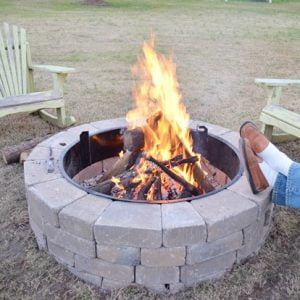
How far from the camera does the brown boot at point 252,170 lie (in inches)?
90.0

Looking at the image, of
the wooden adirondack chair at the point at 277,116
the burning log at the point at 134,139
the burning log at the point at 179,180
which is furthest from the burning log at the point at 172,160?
the wooden adirondack chair at the point at 277,116

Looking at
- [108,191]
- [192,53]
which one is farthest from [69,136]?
[192,53]

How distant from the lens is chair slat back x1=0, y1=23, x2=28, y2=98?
4.48m

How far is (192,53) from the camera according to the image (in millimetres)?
7742

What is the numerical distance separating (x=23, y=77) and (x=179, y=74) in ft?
8.70

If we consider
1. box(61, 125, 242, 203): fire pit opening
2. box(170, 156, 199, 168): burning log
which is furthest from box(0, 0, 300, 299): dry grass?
box(170, 156, 199, 168): burning log

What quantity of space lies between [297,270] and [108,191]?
127 centimetres

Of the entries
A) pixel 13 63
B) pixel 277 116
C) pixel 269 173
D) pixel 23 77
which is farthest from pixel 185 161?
pixel 13 63

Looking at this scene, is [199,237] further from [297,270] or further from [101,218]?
[297,270]

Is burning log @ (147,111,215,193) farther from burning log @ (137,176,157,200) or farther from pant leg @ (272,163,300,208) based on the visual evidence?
pant leg @ (272,163,300,208)

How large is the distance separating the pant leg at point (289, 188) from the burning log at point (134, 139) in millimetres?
967

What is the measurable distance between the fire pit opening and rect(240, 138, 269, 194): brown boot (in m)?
0.24

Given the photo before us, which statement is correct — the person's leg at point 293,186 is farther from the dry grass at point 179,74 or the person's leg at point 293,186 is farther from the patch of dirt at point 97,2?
the patch of dirt at point 97,2

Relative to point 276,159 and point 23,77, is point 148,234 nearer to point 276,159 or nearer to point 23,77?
point 276,159
